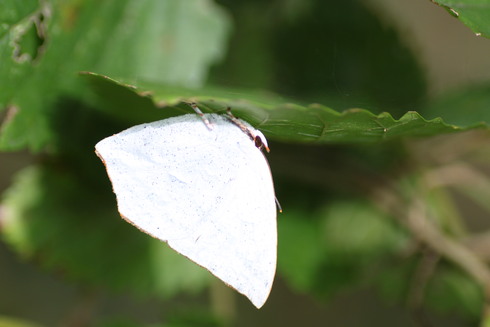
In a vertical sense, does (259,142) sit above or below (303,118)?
below

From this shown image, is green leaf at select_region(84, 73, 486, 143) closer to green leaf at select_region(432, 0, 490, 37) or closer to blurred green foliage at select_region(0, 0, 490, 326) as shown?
green leaf at select_region(432, 0, 490, 37)

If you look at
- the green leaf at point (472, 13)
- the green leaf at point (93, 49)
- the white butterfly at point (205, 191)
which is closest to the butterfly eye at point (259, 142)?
the white butterfly at point (205, 191)

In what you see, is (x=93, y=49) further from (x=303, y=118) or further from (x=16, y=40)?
(x=303, y=118)

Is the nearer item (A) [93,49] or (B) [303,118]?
(B) [303,118]

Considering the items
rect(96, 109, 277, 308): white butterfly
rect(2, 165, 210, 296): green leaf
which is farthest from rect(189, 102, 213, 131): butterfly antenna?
rect(2, 165, 210, 296): green leaf

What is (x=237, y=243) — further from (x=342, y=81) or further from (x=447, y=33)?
(x=447, y=33)

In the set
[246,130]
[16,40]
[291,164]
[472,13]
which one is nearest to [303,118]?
[246,130]
